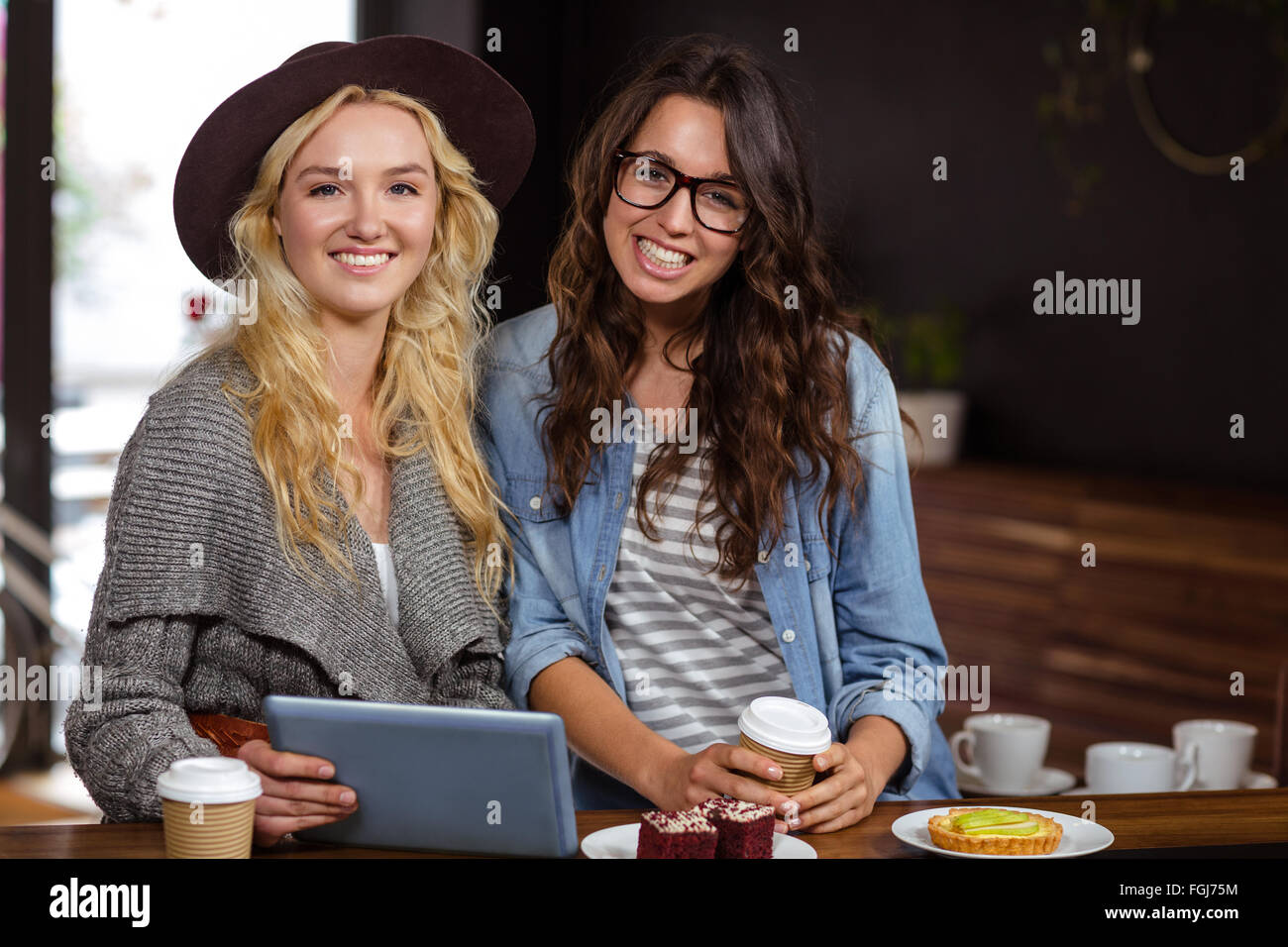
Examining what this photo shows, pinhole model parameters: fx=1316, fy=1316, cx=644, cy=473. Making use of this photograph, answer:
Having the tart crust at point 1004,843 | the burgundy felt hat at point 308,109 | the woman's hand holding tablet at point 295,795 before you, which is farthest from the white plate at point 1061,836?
the burgundy felt hat at point 308,109

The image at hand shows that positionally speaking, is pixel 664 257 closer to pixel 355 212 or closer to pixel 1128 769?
pixel 355 212

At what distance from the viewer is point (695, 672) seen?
1928mm

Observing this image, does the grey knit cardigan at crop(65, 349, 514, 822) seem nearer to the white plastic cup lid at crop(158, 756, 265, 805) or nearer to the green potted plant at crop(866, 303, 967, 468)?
the white plastic cup lid at crop(158, 756, 265, 805)

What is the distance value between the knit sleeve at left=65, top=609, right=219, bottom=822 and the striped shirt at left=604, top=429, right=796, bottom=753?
64cm

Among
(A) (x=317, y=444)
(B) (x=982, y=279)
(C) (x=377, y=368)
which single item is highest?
(B) (x=982, y=279)

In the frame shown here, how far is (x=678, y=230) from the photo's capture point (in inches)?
72.2

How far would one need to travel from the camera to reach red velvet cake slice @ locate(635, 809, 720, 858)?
1.30m

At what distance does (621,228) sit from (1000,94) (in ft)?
10.6

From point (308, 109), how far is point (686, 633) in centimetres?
91

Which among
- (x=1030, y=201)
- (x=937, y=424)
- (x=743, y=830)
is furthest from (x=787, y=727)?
(x=1030, y=201)

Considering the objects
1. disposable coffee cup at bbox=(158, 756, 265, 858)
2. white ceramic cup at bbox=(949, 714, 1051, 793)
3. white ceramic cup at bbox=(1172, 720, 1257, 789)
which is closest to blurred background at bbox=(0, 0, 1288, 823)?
white ceramic cup at bbox=(1172, 720, 1257, 789)
